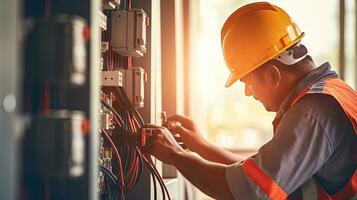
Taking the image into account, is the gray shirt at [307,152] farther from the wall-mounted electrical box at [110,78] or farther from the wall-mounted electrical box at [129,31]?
the wall-mounted electrical box at [129,31]

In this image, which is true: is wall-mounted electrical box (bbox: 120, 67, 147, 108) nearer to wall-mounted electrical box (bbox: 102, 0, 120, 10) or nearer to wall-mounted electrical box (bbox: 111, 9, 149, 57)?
wall-mounted electrical box (bbox: 111, 9, 149, 57)

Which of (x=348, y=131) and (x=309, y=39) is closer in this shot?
(x=348, y=131)

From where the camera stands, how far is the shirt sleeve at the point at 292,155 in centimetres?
184

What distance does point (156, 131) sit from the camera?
2127 millimetres

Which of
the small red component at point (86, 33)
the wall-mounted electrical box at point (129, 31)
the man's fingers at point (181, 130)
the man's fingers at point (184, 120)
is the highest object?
the wall-mounted electrical box at point (129, 31)

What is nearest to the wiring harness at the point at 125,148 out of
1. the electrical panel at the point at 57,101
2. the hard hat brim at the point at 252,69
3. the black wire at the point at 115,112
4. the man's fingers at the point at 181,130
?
the black wire at the point at 115,112

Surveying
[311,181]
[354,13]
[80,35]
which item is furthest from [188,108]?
[80,35]

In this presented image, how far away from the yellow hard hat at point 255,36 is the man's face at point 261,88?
0.10 feet

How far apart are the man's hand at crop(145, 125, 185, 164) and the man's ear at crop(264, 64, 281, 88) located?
15.9 inches

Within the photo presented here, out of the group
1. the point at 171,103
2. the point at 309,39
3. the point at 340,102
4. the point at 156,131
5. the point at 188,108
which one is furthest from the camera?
the point at 309,39

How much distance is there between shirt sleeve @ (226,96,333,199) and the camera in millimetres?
1839

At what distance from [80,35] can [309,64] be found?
1308mm

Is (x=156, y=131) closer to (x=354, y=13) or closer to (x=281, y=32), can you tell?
(x=281, y=32)

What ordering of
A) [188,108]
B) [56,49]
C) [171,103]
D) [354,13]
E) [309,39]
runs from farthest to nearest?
1. [309,39]
2. [354,13]
3. [188,108]
4. [171,103]
5. [56,49]
